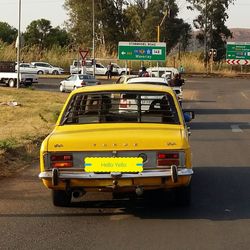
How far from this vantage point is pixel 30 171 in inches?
414

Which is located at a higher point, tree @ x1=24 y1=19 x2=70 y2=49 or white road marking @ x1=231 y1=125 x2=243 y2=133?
tree @ x1=24 y1=19 x2=70 y2=49

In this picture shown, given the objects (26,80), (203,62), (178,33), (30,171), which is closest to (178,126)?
(30,171)

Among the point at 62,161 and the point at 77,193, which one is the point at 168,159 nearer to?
the point at 62,161

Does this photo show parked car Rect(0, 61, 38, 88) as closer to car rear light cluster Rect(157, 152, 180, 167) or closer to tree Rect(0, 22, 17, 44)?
car rear light cluster Rect(157, 152, 180, 167)

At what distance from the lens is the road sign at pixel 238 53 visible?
69438 millimetres

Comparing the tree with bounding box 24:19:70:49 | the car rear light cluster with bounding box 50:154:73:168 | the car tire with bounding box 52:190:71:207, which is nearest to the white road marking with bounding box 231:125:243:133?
the car tire with bounding box 52:190:71:207

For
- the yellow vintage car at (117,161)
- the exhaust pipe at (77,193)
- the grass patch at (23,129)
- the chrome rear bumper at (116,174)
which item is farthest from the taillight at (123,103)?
the grass patch at (23,129)

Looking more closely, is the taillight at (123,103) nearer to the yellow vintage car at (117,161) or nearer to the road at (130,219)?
the yellow vintage car at (117,161)

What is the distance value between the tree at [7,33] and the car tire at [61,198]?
93.9 metres

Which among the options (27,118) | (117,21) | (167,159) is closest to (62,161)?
(167,159)

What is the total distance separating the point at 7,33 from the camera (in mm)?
102500

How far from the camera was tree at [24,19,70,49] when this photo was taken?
101 metres

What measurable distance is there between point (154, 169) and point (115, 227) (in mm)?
821

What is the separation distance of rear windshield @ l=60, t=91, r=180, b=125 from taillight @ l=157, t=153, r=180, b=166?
1.11 metres
